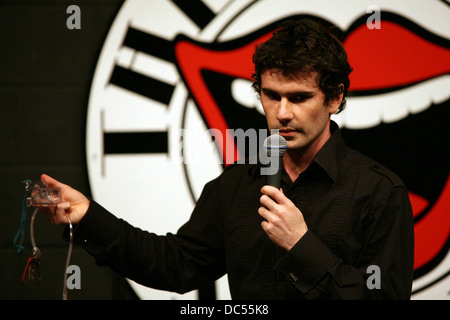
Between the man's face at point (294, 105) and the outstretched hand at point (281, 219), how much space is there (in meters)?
0.21

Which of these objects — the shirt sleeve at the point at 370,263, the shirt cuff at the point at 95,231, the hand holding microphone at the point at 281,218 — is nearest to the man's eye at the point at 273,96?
the hand holding microphone at the point at 281,218

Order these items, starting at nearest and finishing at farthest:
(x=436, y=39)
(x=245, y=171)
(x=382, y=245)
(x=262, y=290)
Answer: (x=382, y=245) < (x=262, y=290) < (x=245, y=171) < (x=436, y=39)

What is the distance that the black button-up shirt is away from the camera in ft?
4.36

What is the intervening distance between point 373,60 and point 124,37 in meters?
1.14

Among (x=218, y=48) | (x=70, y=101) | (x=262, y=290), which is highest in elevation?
(x=218, y=48)

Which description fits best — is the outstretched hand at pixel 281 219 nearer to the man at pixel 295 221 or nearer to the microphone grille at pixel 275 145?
the man at pixel 295 221

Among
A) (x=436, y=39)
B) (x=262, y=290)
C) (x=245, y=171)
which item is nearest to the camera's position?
(x=262, y=290)

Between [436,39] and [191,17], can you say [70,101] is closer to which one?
[191,17]

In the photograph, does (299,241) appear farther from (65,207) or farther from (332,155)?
(65,207)

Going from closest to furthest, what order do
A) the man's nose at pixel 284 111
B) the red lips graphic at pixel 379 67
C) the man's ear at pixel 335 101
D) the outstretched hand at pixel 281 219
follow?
the outstretched hand at pixel 281 219 → the man's nose at pixel 284 111 → the man's ear at pixel 335 101 → the red lips graphic at pixel 379 67

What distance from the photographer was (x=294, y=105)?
4.84ft

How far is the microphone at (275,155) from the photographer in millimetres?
1377

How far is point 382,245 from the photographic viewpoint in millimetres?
1359

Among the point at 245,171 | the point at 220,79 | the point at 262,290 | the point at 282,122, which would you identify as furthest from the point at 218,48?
the point at 262,290
